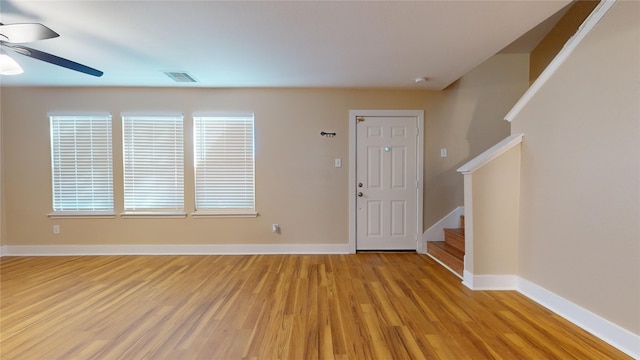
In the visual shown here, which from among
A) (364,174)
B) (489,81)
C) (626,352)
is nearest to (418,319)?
(626,352)

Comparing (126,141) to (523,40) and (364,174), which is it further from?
(523,40)

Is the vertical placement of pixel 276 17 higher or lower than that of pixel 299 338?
higher

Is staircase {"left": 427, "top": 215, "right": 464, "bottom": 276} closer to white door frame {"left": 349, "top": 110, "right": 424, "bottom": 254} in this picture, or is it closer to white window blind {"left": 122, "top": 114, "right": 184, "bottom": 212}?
white door frame {"left": 349, "top": 110, "right": 424, "bottom": 254}

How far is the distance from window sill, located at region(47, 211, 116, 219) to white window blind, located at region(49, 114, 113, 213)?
0.11 feet

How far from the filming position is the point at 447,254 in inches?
126

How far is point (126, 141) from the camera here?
3734 mm

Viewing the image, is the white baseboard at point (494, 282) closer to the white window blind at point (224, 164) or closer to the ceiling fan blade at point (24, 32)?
the white window blind at point (224, 164)

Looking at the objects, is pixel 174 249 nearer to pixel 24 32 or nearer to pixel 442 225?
pixel 24 32

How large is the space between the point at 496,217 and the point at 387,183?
59.1 inches

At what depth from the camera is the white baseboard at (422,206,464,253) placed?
381cm

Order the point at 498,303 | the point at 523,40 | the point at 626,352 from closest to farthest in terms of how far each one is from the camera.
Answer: the point at 626,352, the point at 498,303, the point at 523,40

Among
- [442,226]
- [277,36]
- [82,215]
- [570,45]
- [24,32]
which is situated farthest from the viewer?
[442,226]

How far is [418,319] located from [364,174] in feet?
7.04

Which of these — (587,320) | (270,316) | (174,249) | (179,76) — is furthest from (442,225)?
(179,76)
